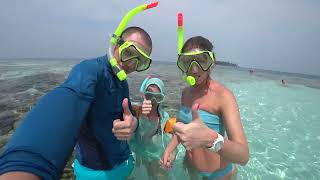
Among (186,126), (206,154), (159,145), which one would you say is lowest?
(159,145)

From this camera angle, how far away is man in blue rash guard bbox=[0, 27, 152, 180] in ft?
3.56

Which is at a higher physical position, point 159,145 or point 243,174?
point 159,145

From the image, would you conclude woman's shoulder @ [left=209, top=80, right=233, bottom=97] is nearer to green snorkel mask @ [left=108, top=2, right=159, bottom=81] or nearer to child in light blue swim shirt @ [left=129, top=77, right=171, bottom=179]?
green snorkel mask @ [left=108, top=2, right=159, bottom=81]

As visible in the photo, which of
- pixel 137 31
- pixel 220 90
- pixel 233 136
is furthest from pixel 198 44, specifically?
pixel 233 136

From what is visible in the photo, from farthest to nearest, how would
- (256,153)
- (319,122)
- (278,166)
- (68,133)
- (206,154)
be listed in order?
1. (319,122)
2. (256,153)
3. (278,166)
4. (206,154)
5. (68,133)

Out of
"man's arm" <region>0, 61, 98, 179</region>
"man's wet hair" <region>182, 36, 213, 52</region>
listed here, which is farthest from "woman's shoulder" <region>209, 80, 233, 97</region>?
"man's arm" <region>0, 61, 98, 179</region>

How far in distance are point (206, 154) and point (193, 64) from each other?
4.19 feet

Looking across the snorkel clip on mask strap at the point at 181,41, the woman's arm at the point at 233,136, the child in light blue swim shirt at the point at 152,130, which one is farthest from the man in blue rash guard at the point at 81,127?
the child in light blue swim shirt at the point at 152,130

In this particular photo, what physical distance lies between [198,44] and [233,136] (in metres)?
1.24

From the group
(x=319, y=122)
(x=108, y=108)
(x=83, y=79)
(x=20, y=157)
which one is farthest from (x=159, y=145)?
(x=319, y=122)

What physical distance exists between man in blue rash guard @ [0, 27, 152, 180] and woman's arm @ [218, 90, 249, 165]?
0.89 metres

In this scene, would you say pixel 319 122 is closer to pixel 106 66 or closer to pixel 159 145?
pixel 159 145

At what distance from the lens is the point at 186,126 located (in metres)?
1.83

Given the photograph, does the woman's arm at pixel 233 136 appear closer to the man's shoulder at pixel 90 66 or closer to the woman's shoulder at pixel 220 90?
the woman's shoulder at pixel 220 90
